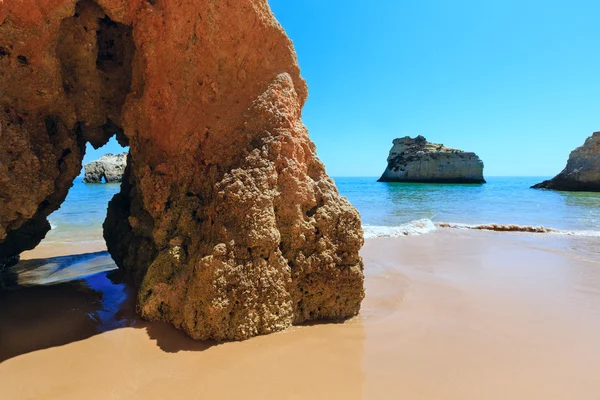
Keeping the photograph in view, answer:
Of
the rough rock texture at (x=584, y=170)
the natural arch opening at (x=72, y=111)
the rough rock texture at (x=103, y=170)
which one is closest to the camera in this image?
the natural arch opening at (x=72, y=111)

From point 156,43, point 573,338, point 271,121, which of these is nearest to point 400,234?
point 573,338

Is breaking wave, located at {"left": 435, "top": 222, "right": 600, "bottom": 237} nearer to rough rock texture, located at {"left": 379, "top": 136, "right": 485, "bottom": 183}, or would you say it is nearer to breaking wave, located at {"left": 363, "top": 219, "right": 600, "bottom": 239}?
breaking wave, located at {"left": 363, "top": 219, "right": 600, "bottom": 239}

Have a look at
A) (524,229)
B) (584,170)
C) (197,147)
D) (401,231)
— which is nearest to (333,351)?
(197,147)

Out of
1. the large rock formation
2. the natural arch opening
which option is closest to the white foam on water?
the large rock formation

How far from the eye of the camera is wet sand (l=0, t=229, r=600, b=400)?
227 centimetres

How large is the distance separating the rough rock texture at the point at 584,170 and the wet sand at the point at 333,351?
33.8m

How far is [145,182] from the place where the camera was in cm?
343

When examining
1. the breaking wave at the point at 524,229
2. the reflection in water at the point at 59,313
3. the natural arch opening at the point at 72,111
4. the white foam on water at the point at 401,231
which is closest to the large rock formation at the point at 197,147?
the natural arch opening at the point at 72,111

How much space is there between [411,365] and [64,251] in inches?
267

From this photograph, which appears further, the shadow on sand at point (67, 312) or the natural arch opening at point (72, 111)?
the natural arch opening at point (72, 111)

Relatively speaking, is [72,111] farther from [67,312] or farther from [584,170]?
[584,170]

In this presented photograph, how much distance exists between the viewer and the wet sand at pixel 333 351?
2.27 metres

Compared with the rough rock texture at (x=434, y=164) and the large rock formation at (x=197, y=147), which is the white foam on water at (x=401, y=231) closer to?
the large rock formation at (x=197, y=147)

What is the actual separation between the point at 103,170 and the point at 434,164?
140 feet
